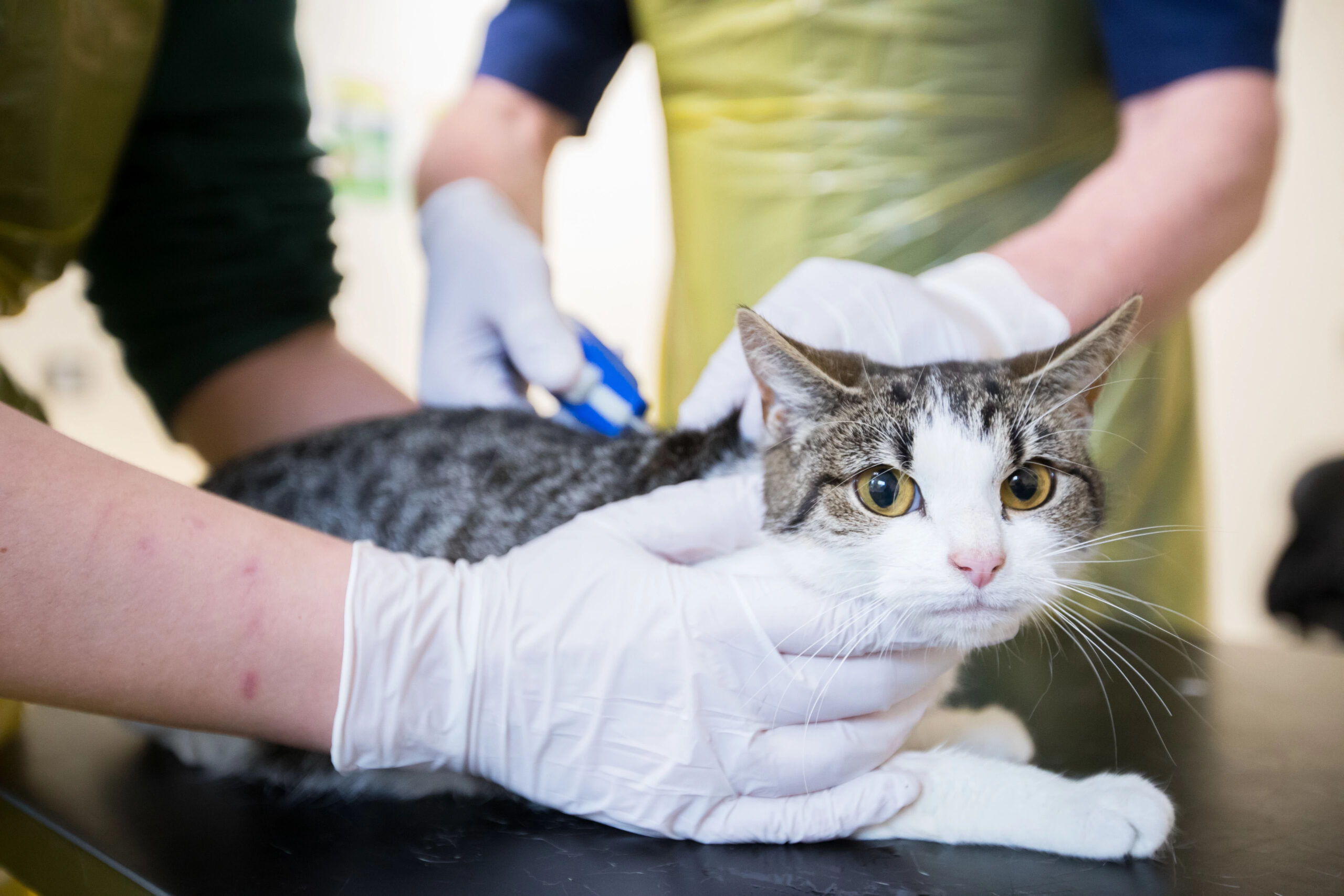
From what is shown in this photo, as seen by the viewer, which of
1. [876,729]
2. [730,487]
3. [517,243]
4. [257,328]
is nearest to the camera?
[876,729]

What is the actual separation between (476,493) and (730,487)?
1.21 ft

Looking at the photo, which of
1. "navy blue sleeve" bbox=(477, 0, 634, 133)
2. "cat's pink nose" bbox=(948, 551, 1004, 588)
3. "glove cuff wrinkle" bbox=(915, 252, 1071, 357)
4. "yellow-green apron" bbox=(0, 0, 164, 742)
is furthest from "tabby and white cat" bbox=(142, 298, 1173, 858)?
"navy blue sleeve" bbox=(477, 0, 634, 133)

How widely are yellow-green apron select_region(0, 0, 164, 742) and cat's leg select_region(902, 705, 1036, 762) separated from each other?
47.7 inches

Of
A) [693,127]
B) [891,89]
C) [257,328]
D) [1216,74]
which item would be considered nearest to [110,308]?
[257,328]

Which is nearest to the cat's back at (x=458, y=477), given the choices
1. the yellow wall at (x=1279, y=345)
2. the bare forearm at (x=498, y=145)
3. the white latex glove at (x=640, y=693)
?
the white latex glove at (x=640, y=693)

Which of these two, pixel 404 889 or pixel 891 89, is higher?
pixel 891 89

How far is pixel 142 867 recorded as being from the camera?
829 mm

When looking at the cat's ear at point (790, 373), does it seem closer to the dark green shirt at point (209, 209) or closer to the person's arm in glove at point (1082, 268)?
the person's arm in glove at point (1082, 268)

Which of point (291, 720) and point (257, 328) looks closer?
point (291, 720)

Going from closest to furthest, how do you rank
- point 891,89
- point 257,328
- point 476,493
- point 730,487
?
point 730,487 → point 476,493 → point 891,89 → point 257,328

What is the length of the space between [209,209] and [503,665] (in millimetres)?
1233

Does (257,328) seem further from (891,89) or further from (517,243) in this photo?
(891,89)

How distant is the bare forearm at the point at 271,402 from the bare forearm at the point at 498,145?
0.40 m

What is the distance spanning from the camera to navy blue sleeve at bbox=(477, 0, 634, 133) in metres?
1.79
